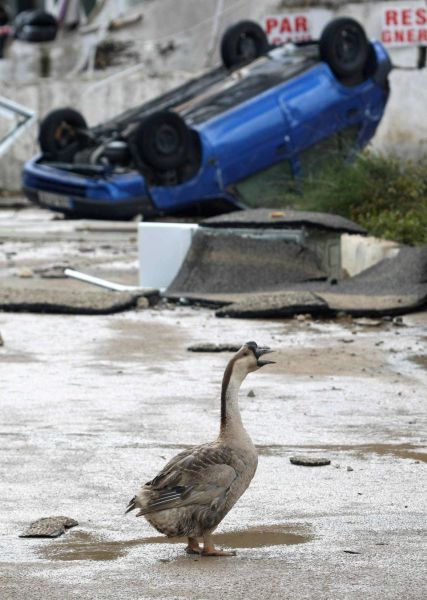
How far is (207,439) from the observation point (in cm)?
721

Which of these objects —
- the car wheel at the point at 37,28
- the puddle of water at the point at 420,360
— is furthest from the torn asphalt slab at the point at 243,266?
the car wheel at the point at 37,28

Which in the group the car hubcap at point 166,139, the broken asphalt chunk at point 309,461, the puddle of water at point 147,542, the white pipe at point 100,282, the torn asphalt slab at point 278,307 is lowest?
the white pipe at point 100,282

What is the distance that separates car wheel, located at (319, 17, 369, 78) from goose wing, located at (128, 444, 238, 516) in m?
14.0

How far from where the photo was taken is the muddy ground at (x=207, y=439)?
4902 mm

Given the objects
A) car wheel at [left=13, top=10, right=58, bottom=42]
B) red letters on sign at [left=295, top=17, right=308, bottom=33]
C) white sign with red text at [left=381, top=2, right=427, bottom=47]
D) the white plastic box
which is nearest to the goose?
the white plastic box

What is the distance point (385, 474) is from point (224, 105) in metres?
12.5

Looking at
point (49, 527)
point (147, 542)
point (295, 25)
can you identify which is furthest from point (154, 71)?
point (147, 542)

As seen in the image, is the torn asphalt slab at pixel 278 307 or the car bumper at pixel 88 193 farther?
the car bumper at pixel 88 193

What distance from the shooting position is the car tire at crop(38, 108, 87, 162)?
20953 mm

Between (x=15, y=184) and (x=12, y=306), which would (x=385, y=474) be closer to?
(x=12, y=306)

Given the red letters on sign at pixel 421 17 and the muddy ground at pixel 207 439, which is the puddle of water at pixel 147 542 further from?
the red letters on sign at pixel 421 17

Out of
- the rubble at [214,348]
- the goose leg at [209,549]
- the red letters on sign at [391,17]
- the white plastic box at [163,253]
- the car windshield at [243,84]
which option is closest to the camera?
the goose leg at [209,549]

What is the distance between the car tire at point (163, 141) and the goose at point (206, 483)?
12870 mm

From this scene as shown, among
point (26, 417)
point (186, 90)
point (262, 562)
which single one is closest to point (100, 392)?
point (26, 417)
